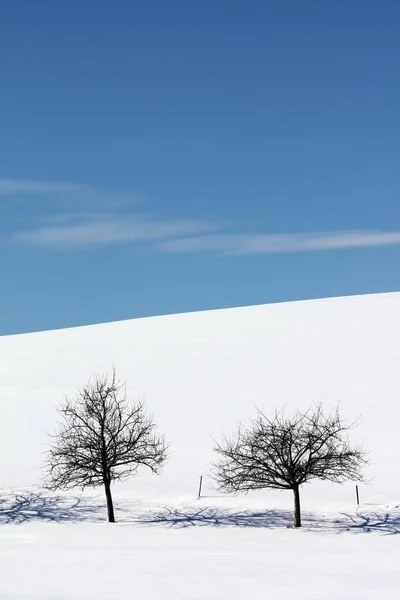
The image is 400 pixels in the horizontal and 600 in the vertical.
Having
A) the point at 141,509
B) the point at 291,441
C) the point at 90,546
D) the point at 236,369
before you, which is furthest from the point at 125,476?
the point at 236,369

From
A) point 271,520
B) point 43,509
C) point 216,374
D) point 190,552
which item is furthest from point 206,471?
point 216,374

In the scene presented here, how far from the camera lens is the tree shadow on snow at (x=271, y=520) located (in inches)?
1057

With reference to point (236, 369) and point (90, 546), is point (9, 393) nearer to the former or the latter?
point (236, 369)

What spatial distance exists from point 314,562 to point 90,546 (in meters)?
5.91

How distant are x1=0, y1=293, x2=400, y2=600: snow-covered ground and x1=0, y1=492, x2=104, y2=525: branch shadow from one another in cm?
10

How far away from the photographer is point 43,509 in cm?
3027

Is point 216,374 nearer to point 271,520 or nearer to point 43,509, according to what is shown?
point 43,509

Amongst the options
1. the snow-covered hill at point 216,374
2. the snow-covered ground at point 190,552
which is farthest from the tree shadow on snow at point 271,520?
the snow-covered hill at point 216,374

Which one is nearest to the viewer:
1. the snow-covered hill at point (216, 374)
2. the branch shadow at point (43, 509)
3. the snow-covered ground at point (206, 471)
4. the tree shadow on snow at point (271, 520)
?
the snow-covered ground at point (206, 471)

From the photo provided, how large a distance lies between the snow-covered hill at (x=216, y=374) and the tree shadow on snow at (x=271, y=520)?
2152mm

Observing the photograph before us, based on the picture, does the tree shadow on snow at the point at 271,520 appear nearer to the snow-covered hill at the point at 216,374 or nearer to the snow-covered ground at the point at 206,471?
the snow-covered ground at the point at 206,471

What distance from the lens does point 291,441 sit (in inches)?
1097

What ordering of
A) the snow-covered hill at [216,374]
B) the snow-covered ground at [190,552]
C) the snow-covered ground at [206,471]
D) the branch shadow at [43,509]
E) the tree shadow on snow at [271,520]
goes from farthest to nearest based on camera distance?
Answer: the snow-covered hill at [216,374] → the branch shadow at [43,509] → the tree shadow on snow at [271,520] → the snow-covered ground at [206,471] → the snow-covered ground at [190,552]

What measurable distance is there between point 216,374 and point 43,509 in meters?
18.8
